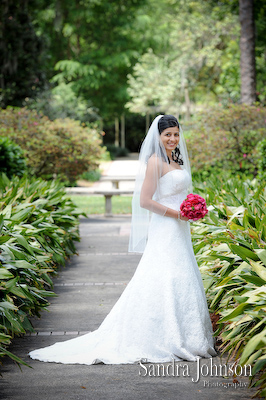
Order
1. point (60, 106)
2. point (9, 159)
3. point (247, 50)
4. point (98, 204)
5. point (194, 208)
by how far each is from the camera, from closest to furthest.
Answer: point (194, 208) < point (9, 159) < point (247, 50) < point (98, 204) < point (60, 106)

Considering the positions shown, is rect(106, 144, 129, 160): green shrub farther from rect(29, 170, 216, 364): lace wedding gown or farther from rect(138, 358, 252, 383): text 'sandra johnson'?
rect(138, 358, 252, 383): text 'sandra johnson'

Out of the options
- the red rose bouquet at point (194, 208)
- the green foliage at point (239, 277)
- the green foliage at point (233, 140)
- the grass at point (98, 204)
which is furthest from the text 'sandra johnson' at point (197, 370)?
the grass at point (98, 204)

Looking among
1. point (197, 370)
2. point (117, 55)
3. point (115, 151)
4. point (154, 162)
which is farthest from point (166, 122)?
point (115, 151)

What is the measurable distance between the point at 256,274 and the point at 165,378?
3.48ft

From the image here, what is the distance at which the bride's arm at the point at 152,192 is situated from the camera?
4926mm

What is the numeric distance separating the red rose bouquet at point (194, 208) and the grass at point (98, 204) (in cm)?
1187

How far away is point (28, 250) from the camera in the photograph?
593 cm

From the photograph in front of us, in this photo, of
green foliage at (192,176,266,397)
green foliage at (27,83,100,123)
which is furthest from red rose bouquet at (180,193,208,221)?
green foliage at (27,83,100,123)

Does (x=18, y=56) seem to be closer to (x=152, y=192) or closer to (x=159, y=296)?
(x=152, y=192)

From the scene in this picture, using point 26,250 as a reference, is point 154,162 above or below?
above

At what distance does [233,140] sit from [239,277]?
10385mm

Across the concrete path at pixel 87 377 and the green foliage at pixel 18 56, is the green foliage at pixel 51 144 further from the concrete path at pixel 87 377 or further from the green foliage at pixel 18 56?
the concrete path at pixel 87 377

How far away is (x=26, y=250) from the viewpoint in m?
6.09

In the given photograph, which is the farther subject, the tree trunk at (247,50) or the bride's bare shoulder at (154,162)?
the tree trunk at (247,50)
